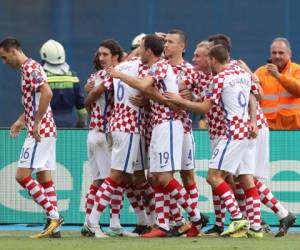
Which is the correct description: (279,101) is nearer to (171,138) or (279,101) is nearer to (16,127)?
(171,138)

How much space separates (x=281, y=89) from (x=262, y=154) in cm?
135

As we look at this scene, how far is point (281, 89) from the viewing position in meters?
17.2

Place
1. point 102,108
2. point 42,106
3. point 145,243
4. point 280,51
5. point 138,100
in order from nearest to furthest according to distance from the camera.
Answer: point 145,243 < point 42,106 < point 138,100 < point 102,108 < point 280,51

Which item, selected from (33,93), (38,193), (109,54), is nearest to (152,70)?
(109,54)

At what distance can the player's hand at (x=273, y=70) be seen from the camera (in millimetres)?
16438

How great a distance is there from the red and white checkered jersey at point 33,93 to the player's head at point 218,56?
1.77m

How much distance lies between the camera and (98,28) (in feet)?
70.1

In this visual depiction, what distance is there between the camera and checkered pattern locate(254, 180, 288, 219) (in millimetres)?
15742

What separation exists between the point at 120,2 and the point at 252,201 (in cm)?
663

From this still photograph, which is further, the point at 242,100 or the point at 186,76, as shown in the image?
the point at 186,76

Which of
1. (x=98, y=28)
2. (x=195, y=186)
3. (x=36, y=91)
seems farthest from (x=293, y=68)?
(x=98, y=28)

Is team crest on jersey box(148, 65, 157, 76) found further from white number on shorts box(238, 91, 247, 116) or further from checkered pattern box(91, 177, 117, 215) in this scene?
checkered pattern box(91, 177, 117, 215)

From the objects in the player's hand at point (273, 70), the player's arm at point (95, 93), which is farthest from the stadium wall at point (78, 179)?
the player's arm at point (95, 93)

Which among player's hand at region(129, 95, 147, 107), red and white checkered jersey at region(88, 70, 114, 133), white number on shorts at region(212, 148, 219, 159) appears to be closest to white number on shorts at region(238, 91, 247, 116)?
white number on shorts at region(212, 148, 219, 159)
